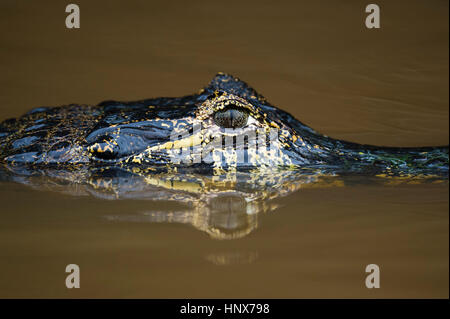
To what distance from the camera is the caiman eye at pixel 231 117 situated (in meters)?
3.84

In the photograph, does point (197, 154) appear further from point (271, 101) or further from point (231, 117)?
point (271, 101)

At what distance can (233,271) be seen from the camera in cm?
242

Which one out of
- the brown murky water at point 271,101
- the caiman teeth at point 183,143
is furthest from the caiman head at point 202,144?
the brown murky water at point 271,101

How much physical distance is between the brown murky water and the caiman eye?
71cm

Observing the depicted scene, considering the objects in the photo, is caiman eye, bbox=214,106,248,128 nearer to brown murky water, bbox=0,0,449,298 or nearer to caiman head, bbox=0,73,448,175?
caiman head, bbox=0,73,448,175

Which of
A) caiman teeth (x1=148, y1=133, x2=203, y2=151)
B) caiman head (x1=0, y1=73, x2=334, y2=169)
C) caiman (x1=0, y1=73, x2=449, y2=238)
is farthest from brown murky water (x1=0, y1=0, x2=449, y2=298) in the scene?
caiman teeth (x1=148, y1=133, x2=203, y2=151)

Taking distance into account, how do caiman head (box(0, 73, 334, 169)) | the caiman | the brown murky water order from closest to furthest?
the brown murky water
the caiman
caiman head (box(0, 73, 334, 169))

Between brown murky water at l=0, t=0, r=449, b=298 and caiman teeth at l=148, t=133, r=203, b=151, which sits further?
caiman teeth at l=148, t=133, r=203, b=151

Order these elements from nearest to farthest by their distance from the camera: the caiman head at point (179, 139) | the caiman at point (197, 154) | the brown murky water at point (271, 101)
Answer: the brown murky water at point (271, 101) → the caiman at point (197, 154) → the caiman head at point (179, 139)

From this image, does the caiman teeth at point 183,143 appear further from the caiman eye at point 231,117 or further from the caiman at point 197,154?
the caiman eye at point 231,117

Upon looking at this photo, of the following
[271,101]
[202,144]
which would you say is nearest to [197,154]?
[202,144]

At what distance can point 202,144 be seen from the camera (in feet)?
12.9

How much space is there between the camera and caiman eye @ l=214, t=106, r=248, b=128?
3.84 m

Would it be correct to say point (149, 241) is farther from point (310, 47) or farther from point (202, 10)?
point (202, 10)
